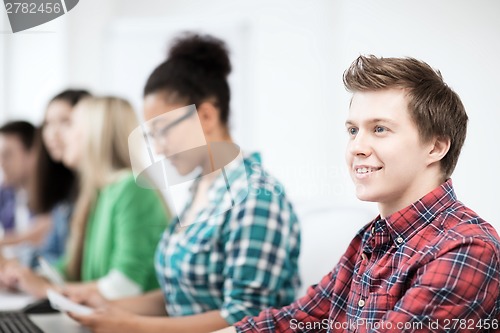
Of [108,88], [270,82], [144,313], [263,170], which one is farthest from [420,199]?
[108,88]

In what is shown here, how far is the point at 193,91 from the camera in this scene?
122 cm

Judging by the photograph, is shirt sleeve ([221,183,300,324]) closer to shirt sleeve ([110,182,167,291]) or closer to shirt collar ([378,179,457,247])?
shirt collar ([378,179,457,247])

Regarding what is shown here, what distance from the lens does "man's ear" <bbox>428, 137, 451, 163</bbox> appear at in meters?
0.73

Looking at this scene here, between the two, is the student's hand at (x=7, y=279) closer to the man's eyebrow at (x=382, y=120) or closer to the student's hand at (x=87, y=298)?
the student's hand at (x=87, y=298)

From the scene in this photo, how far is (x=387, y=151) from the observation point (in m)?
0.73

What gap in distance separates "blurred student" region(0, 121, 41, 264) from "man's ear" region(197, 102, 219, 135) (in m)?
1.20

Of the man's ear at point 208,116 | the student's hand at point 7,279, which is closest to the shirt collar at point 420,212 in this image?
the man's ear at point 208,116

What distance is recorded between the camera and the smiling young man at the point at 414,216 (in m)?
0.65

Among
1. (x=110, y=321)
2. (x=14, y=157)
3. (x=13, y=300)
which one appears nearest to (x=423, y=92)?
(x=110, y=321)

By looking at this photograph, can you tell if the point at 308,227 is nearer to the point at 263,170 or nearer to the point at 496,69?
the point at 263,170

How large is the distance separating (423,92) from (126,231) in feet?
3.45

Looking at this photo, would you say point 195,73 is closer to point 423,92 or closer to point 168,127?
point 168,127

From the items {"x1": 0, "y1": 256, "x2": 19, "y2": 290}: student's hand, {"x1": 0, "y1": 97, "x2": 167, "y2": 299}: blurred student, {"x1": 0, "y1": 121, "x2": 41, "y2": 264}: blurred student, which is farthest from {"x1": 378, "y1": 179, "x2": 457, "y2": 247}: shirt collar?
{"x1": 0, "y1": 121, "x2": 41, "y2": 264}: blurred student

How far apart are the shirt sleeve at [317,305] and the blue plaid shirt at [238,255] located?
17 centimetres
